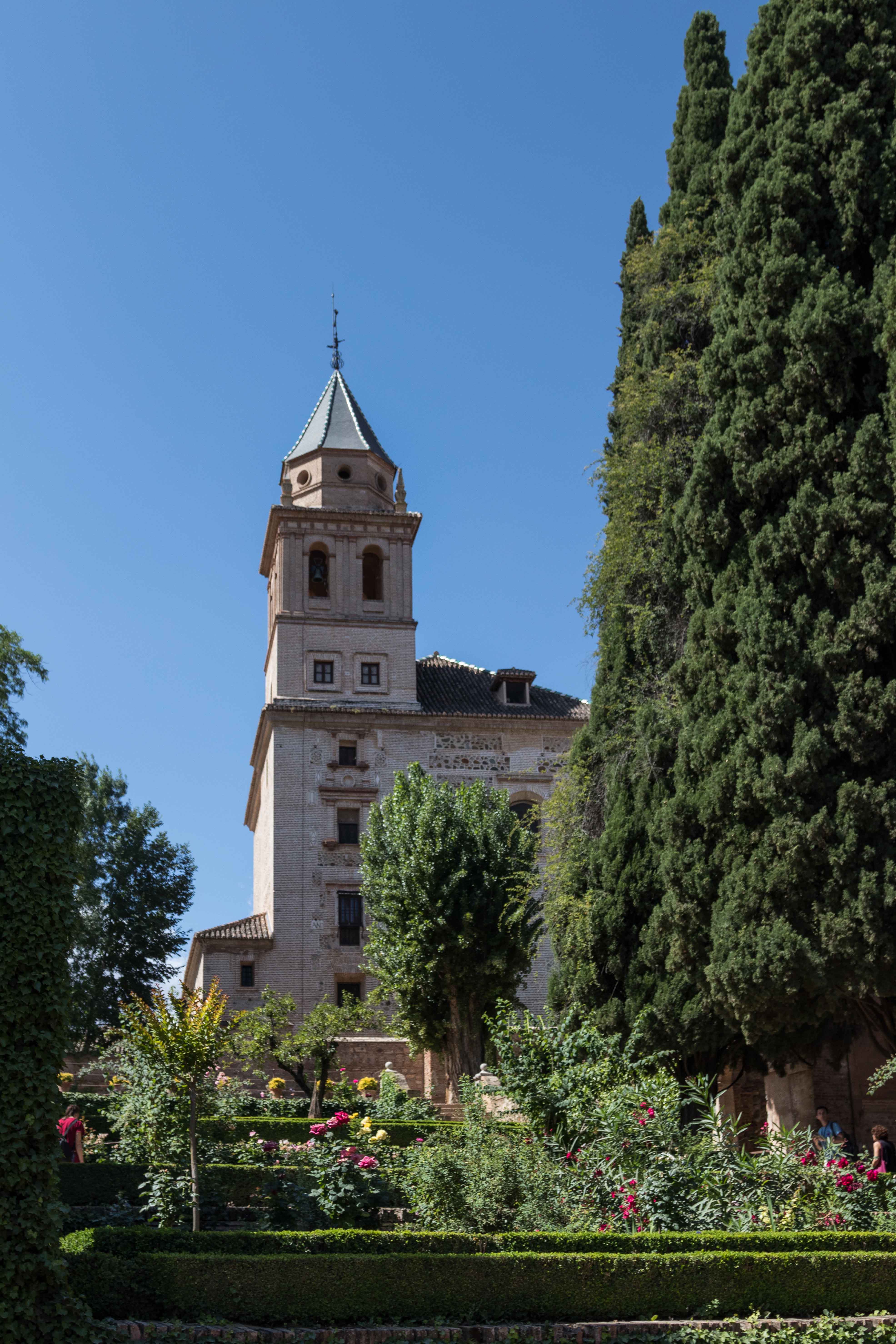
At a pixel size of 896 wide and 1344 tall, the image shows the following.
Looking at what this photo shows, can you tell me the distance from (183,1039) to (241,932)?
19.5 metres

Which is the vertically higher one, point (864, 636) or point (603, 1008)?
point (864, 636)

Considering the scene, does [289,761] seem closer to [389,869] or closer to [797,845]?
[389,869]

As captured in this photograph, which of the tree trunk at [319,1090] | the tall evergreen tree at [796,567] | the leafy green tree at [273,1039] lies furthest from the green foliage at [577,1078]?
the leafy green tree at [273,1039]

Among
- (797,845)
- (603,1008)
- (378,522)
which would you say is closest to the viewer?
(797,845)

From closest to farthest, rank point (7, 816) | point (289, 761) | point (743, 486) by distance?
point (7, 816)
point (743, 486)
point (289, 761)

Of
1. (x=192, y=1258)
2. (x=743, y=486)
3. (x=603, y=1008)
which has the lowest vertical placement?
(x=192, y=1258)

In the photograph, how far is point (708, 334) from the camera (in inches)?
840

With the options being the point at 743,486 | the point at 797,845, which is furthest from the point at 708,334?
the point at 797,845

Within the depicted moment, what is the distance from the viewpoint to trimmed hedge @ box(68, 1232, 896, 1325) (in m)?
10.2

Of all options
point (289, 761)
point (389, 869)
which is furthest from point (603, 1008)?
point (289, 761)

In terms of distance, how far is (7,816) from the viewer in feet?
32.4

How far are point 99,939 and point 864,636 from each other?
27.9 metres

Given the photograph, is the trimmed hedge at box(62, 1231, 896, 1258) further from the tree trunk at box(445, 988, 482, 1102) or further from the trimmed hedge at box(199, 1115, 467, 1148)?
the tree trunk at box(445, 988, 482, 1102)

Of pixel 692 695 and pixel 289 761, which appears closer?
pixel 692 695
